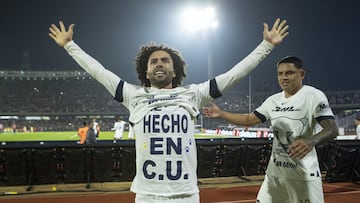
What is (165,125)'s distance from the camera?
264cm

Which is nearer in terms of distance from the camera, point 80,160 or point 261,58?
point 261,58

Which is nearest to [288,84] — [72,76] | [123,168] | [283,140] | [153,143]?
[283,140]

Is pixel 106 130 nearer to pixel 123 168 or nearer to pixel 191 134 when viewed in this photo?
pixel 123 168

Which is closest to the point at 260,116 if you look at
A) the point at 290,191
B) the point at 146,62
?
the point at 290,191

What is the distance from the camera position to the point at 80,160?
1009 centimetres

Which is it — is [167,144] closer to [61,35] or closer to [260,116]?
[61,35]

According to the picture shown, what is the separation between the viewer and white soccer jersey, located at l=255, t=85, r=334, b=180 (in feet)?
10.3

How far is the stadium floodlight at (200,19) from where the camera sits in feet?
83.5

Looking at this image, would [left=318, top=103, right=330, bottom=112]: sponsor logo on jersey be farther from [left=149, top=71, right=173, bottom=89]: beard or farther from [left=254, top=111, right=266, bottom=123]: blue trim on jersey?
[left=149, top=71, right=173, bottom=89]: beard

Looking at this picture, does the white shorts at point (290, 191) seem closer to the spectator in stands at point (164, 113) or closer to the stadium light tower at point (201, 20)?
the spectator in stands at point (164, 113)

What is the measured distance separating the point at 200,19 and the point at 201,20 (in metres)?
0.14

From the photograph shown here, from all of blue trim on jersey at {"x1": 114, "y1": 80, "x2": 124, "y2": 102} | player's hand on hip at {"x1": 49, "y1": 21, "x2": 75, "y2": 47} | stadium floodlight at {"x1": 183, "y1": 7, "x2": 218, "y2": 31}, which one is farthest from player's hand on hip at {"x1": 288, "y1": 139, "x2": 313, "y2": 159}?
stadium floodlight at {"x1": 183, "y1": 7, "x2": 218, "y2": 31}

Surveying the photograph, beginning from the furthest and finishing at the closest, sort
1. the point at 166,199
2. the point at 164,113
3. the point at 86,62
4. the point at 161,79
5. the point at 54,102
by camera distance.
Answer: the point at 54,102 < the point at 86,62 < the point at 161,79 < the point at 164,113 < the point at 166,199

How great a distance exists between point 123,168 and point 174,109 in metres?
8.03
